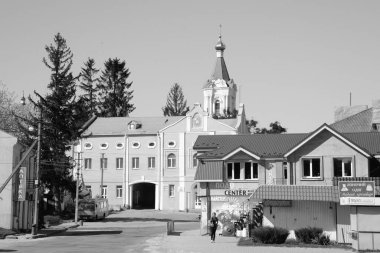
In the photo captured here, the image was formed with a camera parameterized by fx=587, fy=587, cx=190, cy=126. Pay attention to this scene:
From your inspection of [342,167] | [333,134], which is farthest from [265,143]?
[342,167]

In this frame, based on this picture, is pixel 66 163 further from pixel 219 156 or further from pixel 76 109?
pixel 219 156

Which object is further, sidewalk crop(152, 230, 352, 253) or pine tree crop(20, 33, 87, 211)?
pine tree crop(20, 33, 87, 211)

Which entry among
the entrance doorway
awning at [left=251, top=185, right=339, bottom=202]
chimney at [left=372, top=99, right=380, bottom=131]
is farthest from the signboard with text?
the entrance doorway

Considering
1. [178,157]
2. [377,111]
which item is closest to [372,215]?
[377,111]

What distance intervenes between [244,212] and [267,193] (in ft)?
19.6

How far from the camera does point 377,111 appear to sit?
2270 inches

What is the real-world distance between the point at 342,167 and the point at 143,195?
4544 cm

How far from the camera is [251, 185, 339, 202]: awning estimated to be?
35.8 meters

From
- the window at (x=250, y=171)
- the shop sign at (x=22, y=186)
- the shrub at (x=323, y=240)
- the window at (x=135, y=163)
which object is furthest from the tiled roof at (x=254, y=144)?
the window at (x=135, y=163)

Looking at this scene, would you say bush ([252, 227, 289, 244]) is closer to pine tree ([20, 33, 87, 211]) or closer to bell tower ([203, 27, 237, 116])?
pine tree ([20, 33, 87, 211])

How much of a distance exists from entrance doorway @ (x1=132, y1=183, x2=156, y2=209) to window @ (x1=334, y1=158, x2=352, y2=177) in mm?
42359

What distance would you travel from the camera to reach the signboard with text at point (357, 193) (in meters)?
30.2

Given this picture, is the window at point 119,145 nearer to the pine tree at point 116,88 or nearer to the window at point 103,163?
the window at point 103,163

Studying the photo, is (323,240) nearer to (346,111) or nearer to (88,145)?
(346,111)
